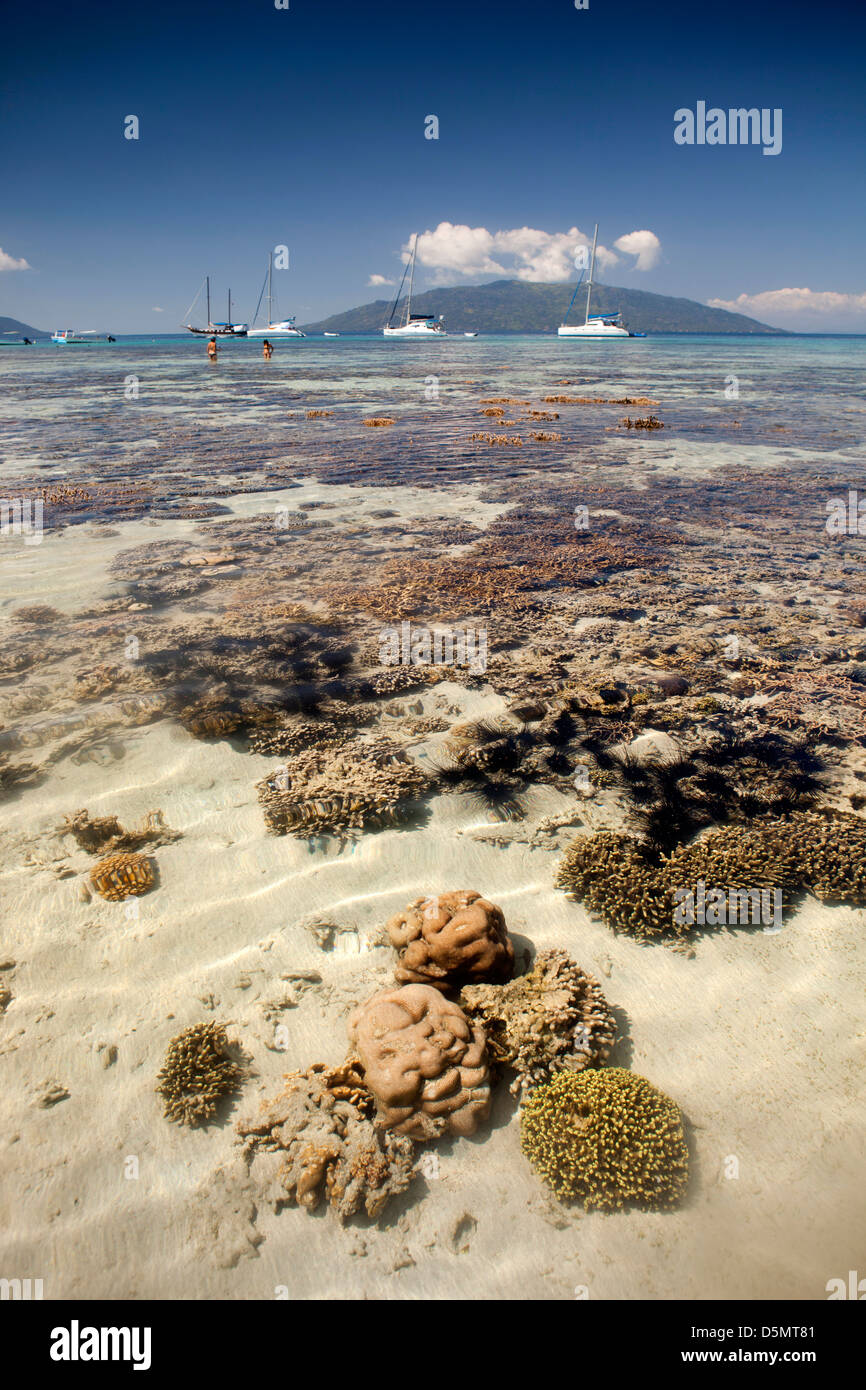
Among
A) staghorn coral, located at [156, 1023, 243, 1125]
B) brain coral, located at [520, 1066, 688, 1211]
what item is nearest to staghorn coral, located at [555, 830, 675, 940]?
brain coral, located at [520, 1066, 688, 1211]

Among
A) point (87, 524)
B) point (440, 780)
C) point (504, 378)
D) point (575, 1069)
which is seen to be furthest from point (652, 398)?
point (575, 1069)

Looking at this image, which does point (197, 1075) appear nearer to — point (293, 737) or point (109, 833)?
point (109, 833)

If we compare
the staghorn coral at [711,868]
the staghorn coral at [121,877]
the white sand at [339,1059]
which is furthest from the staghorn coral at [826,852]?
the staghorn coral at [121,877]

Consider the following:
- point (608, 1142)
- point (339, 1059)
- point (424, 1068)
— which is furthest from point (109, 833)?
point (608, 1142)

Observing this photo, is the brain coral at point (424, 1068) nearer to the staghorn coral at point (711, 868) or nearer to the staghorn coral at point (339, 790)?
the staghorn coral at point (711, 868)

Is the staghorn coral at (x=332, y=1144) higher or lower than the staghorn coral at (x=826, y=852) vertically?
lower

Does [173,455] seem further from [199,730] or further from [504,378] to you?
[504,378]
